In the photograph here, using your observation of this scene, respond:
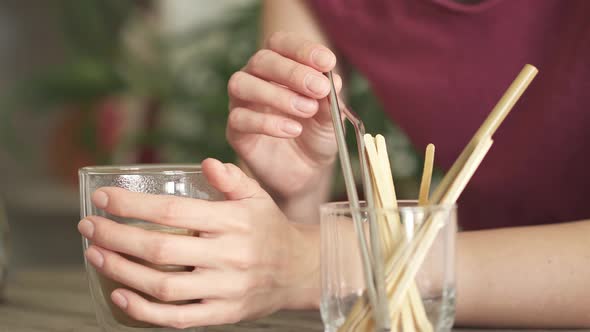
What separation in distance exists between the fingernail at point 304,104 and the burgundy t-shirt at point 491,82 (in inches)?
15.0

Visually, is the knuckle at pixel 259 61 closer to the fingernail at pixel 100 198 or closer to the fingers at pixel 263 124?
the fingers at pixel 263 124

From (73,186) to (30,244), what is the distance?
34 cm

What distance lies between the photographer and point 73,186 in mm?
2264

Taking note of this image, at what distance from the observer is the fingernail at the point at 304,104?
590mm

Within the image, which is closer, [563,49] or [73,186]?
[563,49]

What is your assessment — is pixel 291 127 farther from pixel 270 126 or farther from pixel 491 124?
pixel 491 124

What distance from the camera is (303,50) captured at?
1.91 feet

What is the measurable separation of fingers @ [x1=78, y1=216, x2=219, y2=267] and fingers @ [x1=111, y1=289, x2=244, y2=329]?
0.03m

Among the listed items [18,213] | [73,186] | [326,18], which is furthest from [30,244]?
[326,18]

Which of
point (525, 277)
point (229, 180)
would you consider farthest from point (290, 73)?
point (525, 277)

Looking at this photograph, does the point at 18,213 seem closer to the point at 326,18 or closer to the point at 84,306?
the point at 326,18

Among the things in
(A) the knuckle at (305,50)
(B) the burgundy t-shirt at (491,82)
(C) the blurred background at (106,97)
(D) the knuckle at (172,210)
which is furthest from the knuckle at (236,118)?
(C) the blurred background at (106,97)

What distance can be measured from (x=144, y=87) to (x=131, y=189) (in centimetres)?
151

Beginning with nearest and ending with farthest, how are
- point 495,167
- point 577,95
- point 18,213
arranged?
point 577,95
point 495,167
point 18,213
